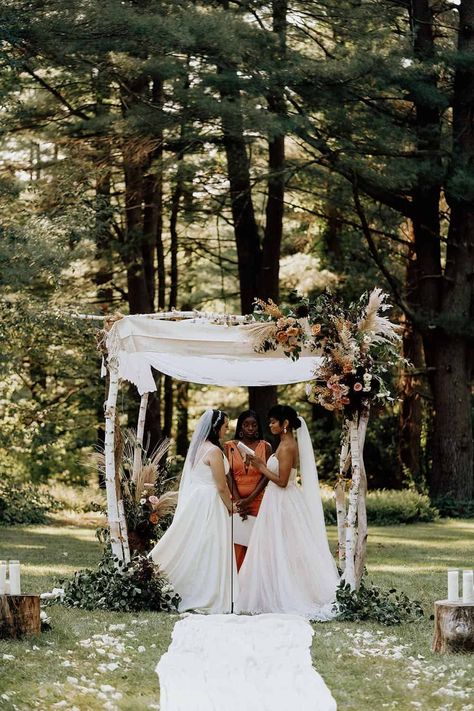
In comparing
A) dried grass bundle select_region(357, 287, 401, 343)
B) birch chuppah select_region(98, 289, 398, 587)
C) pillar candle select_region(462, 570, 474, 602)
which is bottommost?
pillar candle select_region(462, 570, 474, 602)

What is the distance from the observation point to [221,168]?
21719 millimetres

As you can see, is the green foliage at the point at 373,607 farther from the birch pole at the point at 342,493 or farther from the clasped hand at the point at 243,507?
the clasped hand at the point at 243,507

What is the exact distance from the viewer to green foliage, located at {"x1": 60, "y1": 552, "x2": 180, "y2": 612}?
10078mm

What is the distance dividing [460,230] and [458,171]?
215cm

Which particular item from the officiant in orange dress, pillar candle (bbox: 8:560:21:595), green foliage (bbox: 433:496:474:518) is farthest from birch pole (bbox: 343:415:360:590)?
green foliage (bbox: 433:496:474:518)

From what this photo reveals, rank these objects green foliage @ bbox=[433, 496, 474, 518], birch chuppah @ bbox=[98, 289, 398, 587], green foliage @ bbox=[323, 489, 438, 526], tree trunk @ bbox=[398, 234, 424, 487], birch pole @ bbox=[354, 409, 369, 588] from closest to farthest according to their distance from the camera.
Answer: birch chuppah @ bbox=[98, 289, 398, 587] → birch pole @ bbox=[354, 409, 369, 588] → green foliage @ bbox=[323, 489, 438, 526] → green foliage @ bbox=[433, 496, 474, 518] → tree trunk @ bbox=[398, 234, 424, 487]

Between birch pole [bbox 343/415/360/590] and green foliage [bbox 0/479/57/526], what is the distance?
410 inches

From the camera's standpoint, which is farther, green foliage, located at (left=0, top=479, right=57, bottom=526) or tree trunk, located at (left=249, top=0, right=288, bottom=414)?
tree trunk, located at (left=249, top=0, right=288, bottom=414)

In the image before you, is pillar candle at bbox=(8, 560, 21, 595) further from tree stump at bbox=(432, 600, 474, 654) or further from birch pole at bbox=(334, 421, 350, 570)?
birch pole at bbox=(334, 421, 350, 570)

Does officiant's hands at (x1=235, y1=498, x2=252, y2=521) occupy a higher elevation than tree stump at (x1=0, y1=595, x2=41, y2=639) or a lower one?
higher

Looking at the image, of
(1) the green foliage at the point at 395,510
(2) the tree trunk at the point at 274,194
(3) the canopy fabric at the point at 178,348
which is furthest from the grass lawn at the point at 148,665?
(2) the tree trunk at the point at 274,194

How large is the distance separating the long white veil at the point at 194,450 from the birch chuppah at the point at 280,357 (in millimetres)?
372

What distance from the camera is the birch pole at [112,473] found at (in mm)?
10320

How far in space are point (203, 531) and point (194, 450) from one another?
0.72m
